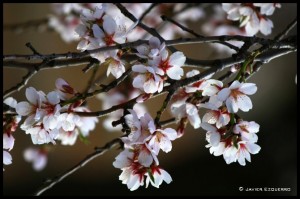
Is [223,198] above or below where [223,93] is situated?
above

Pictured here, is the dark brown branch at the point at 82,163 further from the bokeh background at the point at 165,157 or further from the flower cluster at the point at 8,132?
the bokeh background at the point at 165,157

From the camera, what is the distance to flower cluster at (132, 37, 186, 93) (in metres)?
0.95

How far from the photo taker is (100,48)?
99 cm

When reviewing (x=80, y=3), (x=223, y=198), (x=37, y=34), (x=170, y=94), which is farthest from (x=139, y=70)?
(x=37, y=34)

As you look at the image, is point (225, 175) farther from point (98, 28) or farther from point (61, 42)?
point (98, 28)

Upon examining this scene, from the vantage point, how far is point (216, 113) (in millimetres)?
977

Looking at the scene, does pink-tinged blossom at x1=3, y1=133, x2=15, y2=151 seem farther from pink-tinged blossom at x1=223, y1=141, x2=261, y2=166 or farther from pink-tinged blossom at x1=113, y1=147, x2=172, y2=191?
pink-tinged blossom at x1=223, y1=141, x2=261, y2=166

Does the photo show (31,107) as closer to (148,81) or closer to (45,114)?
(45,114)

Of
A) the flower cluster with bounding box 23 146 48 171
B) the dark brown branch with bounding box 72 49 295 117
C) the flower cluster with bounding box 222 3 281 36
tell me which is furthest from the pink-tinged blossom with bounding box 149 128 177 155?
the flower cluster with bounding box 23 146 48 171

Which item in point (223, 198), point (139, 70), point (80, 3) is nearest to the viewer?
point (139, 70)

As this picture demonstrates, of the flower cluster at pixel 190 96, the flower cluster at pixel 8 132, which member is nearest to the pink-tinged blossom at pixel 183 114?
the flower cluster at pixel 190 96

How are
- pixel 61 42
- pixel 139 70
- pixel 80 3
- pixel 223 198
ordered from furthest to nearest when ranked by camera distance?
pixel 61 42 < pixel 223 198 < pixel 80 3 < pixel 139 70

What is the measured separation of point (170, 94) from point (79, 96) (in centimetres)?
20

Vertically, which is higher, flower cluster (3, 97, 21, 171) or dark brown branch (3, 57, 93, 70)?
dark brown branch (3, 57, 93, 70)
